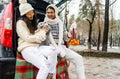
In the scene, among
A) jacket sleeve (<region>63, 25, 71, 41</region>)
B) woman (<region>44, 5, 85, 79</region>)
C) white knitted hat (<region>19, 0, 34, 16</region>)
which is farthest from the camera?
jacket sleeve (<region>63, 25, 71, 41</region>)

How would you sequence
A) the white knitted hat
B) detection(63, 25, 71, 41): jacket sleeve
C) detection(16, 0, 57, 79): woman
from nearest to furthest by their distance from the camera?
detection(16, 0, 57, 79): woman → the white knitted hat → detection(63, 25, 71, 41): jacket sleeve

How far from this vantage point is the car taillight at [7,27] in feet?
15.0

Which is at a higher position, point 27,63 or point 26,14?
point 26,14

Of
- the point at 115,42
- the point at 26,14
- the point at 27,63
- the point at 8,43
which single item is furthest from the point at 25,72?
the point at 115,42

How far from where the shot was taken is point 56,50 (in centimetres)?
465

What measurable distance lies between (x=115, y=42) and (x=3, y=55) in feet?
299

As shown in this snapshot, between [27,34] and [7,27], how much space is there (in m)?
0.33

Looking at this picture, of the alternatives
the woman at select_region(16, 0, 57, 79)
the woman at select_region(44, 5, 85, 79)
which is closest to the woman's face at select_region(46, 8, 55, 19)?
the woman at select_region(44, 5, 85, 79)

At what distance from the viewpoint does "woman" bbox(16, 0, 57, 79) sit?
4.40 m

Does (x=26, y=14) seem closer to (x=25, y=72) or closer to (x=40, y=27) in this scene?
(x=40, y=27)

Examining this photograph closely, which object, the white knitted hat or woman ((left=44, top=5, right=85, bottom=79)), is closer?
the white knitted hat

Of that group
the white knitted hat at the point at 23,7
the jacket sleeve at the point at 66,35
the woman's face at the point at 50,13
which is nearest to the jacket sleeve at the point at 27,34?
the white knitted hat at the point at 23,7

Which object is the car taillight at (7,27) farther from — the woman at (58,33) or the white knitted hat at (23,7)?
the woman at (58,33)

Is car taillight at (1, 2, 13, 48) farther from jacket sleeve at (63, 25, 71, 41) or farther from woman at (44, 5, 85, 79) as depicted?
jacket sleeve at (63, 25, 71, 41)
